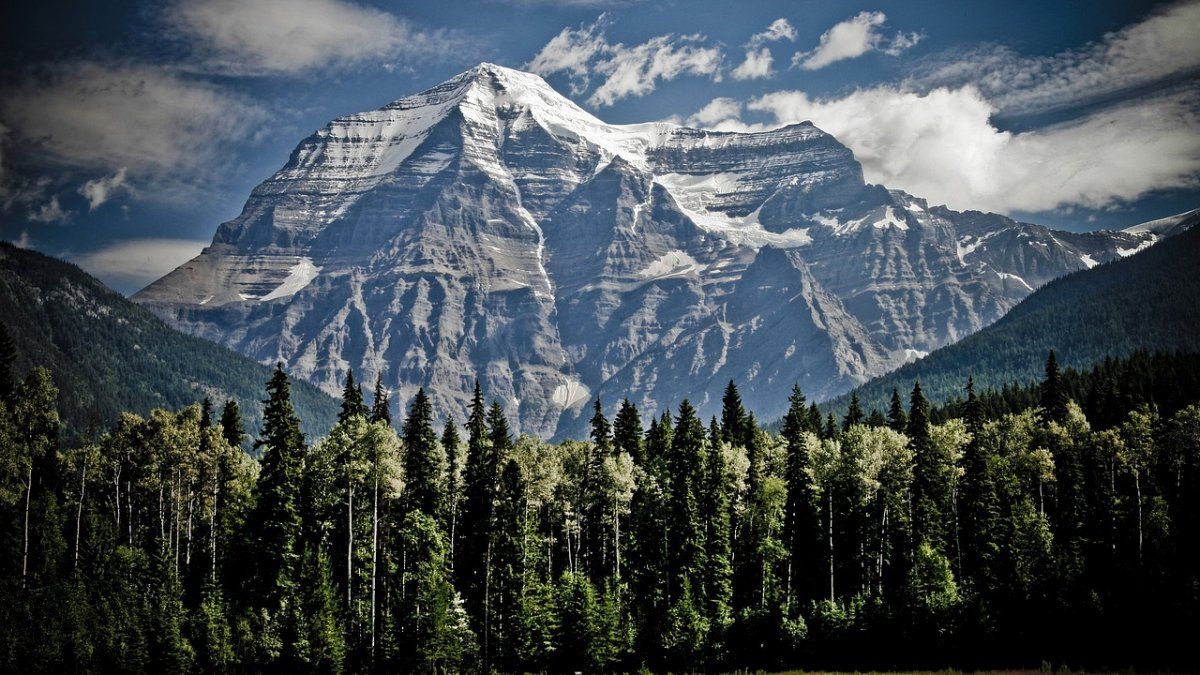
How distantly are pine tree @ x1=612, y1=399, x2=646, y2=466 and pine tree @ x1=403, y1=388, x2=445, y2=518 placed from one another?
21.8 metres

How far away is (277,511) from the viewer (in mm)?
80188

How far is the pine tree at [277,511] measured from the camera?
3142 inches

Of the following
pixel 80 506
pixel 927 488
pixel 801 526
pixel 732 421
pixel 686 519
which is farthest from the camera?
pixel 732 421

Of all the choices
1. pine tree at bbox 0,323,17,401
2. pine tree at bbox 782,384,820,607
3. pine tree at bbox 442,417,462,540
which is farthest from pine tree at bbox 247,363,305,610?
pine tree at bbox 782,384,820,607

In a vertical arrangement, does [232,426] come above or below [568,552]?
above

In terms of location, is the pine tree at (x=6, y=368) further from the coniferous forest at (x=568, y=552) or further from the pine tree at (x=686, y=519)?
the pine tree at (x=686, y=519)

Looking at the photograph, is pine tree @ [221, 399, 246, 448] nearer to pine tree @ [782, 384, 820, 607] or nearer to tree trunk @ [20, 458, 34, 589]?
tree trunk @ [20, 458, 34, 589]

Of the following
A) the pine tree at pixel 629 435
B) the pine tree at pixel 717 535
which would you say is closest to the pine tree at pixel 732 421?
the pine tree at pixel 629 435

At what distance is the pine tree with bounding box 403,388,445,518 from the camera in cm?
8550

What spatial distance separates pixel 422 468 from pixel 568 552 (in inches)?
787

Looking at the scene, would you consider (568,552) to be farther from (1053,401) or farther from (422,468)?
(1053,401)

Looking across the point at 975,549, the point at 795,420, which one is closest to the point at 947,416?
the point at 795,420

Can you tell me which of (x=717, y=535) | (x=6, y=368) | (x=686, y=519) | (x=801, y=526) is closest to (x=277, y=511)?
(x=6, y=368)

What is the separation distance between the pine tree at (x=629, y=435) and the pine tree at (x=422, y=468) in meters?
21.8
